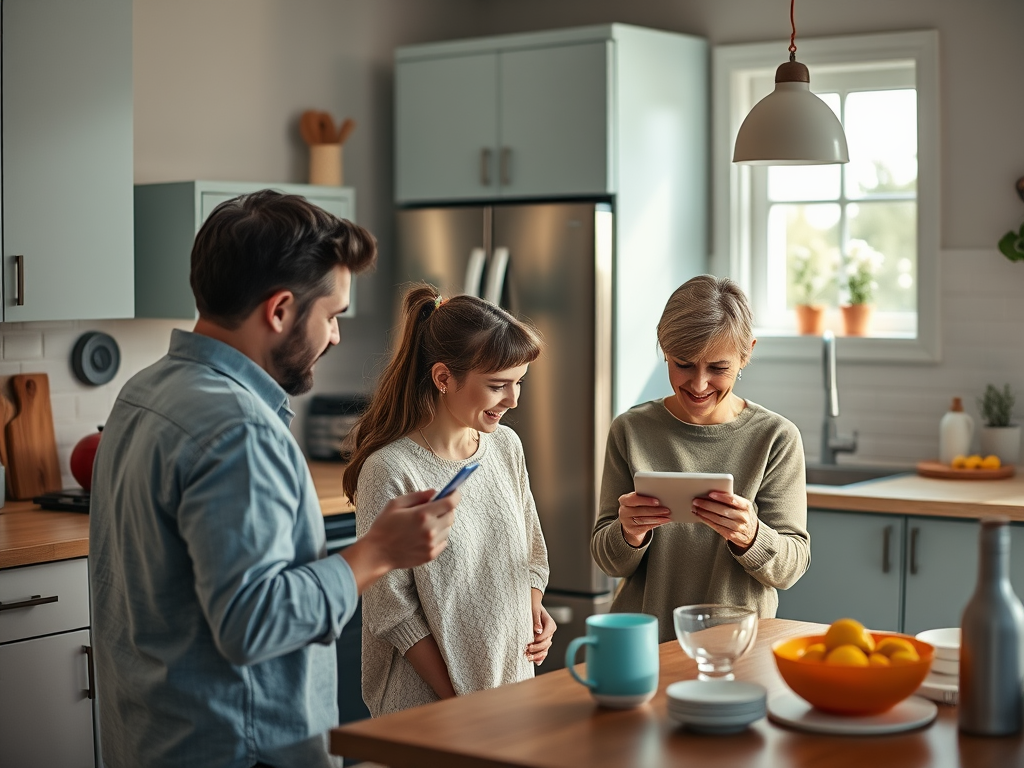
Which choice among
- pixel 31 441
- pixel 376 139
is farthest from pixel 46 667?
pixel 376 139

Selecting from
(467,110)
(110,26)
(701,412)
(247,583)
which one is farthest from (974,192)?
(247,583)

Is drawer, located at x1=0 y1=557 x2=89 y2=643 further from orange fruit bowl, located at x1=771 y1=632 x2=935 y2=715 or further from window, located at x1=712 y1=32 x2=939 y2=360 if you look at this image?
window, located at x1=712 y1=32 x2=939 y2=360

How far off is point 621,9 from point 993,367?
6.26 feet

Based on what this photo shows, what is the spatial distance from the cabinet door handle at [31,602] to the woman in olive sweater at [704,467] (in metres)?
1.32

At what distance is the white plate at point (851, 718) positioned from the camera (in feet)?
5.56

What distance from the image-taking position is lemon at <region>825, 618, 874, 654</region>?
180cm

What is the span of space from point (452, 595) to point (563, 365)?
197cm

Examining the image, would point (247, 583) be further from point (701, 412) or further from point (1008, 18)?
point (1008, 18)

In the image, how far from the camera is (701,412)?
8.70 ft

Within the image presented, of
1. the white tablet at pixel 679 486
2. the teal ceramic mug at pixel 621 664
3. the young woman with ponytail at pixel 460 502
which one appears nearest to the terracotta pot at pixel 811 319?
the young woman with ponytail at pixel 460 502

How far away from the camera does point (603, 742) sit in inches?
65.3

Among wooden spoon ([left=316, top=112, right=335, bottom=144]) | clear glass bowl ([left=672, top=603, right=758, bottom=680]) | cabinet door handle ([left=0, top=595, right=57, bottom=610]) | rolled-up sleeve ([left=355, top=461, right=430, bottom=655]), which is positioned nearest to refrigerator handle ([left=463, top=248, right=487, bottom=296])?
wooden spoon ([left=316, top=112, right=335, bottom=144])

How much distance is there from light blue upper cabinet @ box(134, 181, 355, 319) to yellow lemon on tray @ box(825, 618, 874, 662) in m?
2.39

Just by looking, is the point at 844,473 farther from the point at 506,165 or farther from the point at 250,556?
the point at 250,556
